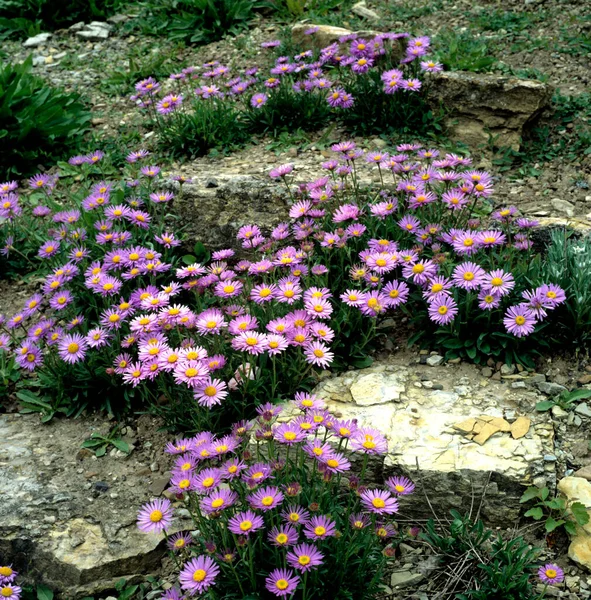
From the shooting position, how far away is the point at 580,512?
2.61m

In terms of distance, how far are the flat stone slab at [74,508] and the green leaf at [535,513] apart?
58.6 inches

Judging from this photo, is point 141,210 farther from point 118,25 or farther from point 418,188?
point 118,25

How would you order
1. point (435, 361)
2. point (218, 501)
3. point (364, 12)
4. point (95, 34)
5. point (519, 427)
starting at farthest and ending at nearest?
point (95, 34) → point (364, 12) → point (435, 361) → point (519, 427) → point (218, 501)

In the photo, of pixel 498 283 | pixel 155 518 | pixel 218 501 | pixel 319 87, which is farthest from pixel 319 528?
pixel 319 87

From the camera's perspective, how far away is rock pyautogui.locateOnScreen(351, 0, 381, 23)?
22.3ft

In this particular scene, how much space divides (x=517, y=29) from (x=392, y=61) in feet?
4.96

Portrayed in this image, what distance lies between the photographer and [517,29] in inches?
245

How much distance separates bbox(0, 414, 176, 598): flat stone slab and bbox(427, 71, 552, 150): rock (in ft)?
11.0

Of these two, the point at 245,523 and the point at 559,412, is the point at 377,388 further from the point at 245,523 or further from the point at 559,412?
the point at 245,523

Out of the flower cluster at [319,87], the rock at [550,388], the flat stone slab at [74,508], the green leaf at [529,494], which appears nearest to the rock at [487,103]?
the flower cluster at [319,87]

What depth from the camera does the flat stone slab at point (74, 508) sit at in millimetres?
2770

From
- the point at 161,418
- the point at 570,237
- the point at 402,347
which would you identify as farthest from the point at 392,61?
the point at 161,418

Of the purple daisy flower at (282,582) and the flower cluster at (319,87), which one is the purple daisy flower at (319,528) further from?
the flower cluster at (319,87)

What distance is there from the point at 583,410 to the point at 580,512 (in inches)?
21.1
